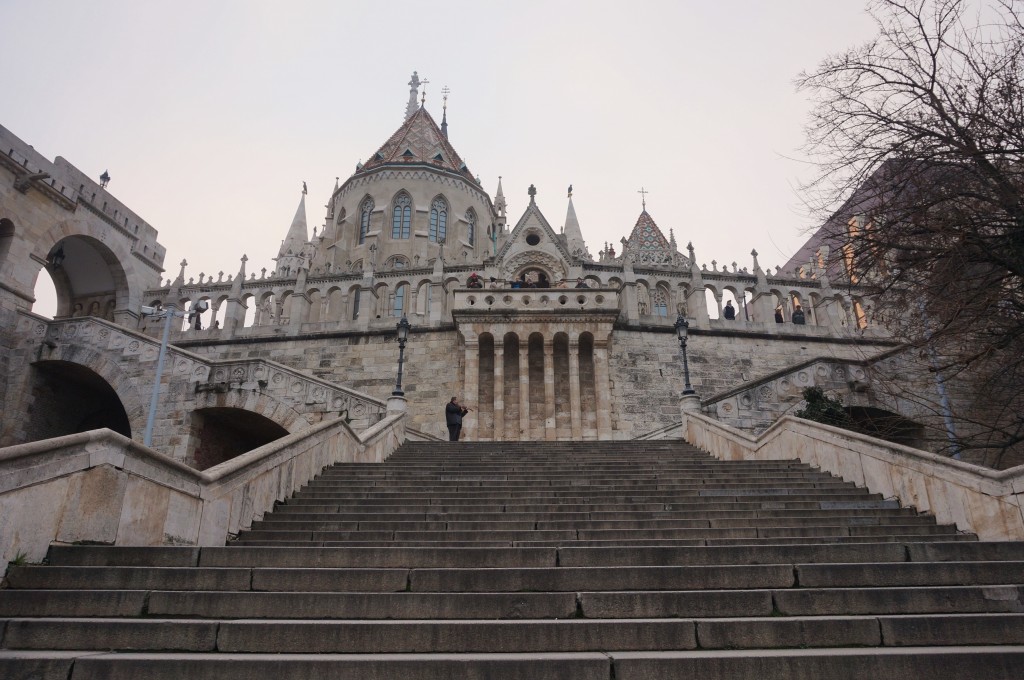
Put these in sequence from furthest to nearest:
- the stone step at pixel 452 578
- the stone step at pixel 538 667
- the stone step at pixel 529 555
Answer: the stone step at pixel 529 555, the stone step at pixel 452 578, the stone step at pixel 538 667

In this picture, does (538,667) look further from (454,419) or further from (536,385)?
(536,385)

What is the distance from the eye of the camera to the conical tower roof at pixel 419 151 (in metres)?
39.1

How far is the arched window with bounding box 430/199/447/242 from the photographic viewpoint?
37219 millimetres

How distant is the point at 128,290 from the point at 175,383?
11948 millimetres

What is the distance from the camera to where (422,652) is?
4.13 meters

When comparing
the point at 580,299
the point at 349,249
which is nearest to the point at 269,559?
the point at 580,299

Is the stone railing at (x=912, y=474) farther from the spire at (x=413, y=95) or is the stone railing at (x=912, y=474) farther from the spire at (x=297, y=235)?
the spire at (x=413, y=95)

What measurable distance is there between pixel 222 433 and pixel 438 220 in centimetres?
2213

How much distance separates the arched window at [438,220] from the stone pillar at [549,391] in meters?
17.6

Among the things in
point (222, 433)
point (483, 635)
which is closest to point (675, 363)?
point (222, 433)

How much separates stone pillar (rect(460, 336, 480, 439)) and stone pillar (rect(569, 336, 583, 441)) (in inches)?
118

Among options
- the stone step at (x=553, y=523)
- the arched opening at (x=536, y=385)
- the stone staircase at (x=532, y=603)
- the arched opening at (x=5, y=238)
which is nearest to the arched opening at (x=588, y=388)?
the arched opening at (x=536, y=385)

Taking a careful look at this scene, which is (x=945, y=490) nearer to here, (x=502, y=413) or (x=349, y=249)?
(x=502, y=413)

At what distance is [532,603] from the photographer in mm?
4613
